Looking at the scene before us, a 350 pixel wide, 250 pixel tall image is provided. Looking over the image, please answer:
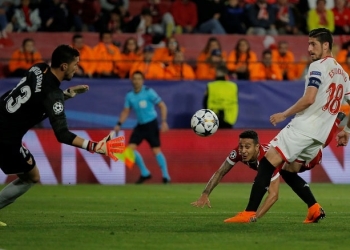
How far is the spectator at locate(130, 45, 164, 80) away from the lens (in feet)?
67.3

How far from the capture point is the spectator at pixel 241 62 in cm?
2095

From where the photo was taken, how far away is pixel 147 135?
62.6ft

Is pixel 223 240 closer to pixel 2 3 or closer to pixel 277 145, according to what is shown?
pixel 277 145

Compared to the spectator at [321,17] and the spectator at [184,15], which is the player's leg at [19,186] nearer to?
the spectator at [184,15]

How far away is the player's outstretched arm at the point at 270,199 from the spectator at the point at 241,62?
34.0 feet

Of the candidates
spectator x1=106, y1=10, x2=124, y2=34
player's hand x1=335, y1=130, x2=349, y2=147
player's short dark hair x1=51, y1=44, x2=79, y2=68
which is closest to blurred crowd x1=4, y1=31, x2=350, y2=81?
spectator x1=106, y1=10, x2=124, y2=34

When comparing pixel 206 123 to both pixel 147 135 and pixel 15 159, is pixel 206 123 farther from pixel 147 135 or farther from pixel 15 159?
pixel 147 135

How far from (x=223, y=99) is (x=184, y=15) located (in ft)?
12.7

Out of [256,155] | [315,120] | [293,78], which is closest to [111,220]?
[256,155]

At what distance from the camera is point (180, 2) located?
902 inches

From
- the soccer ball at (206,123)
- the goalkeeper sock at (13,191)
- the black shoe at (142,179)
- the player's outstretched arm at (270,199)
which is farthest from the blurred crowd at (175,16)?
the player's outstretched arm at (270,199)

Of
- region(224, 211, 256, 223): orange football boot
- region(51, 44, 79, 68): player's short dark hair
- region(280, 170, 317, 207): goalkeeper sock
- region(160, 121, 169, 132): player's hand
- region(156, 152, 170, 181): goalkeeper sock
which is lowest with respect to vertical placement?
region(156, 152, 170, 181): goalkeeper sock

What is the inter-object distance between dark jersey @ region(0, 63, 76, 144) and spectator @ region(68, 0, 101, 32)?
40.7ft

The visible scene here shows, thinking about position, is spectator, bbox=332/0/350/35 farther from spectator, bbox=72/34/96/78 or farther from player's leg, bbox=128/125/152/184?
player's leg, bbox=128/125/152/184
